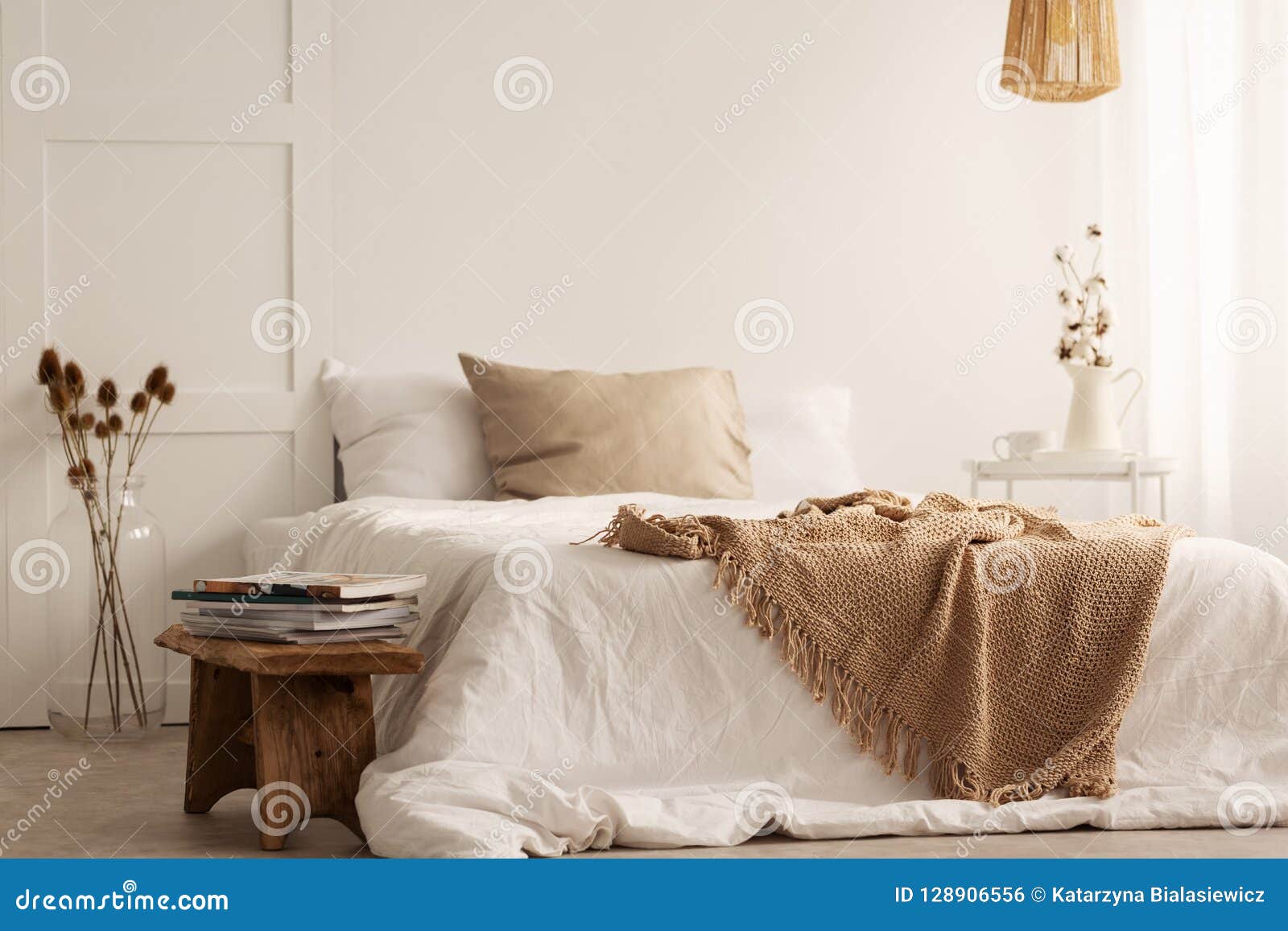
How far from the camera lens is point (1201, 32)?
12.3 ft

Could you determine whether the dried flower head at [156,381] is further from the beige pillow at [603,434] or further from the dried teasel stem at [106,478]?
the beige pillow at [603,434]

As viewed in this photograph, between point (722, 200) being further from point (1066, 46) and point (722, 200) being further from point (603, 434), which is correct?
point (1066, 46)

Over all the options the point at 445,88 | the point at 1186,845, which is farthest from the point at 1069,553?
the point at 445,88

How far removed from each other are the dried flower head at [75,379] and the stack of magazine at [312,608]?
1320 millimetres

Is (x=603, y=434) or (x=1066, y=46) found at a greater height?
(x=1066, y=46)

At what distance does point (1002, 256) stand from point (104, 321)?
2528 mm

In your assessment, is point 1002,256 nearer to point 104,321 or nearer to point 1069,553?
point 1069,553

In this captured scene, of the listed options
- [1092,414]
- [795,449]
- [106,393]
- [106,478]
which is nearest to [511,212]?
[795,449]

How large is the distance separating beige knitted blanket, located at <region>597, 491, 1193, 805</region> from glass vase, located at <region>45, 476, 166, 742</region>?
5.48ft

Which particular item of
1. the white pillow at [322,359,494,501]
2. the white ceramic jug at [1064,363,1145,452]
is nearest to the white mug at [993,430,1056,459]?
the white ceramic jug at [1064,363,1145,452]

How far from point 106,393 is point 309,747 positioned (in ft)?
5.16

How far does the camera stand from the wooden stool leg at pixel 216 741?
2326mm

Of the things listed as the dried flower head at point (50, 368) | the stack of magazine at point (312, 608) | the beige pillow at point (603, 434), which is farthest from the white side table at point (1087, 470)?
the dried flower head at point (50, 368)

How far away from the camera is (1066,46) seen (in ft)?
9.61
